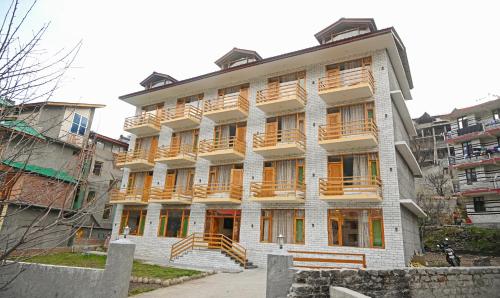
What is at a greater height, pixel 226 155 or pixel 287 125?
pixel 287 125

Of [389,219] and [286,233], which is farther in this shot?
[286,233]

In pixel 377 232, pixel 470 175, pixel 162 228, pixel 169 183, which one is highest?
pixel 470 175

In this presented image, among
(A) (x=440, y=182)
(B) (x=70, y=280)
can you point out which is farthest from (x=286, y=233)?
(A) (x=440, y=182)

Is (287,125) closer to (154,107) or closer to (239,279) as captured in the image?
(239,279)

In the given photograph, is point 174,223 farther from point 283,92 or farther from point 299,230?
point 283,92

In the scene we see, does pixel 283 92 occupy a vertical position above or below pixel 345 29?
below

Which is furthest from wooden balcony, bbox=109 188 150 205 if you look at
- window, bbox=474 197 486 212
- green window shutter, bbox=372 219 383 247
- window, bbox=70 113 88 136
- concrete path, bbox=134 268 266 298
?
window, bbox=474 197 486 212

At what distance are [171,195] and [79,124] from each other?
49.1ft

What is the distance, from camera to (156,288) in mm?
10727

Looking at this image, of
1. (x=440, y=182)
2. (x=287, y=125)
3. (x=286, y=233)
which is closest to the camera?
(x=286, y=233)

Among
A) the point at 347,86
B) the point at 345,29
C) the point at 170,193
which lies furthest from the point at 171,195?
the point at 345,29

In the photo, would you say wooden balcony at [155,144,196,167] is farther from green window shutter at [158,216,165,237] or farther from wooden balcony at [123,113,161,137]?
green window shutter at [158,216,165,237]

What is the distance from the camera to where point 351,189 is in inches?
639

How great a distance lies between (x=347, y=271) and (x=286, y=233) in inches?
365
